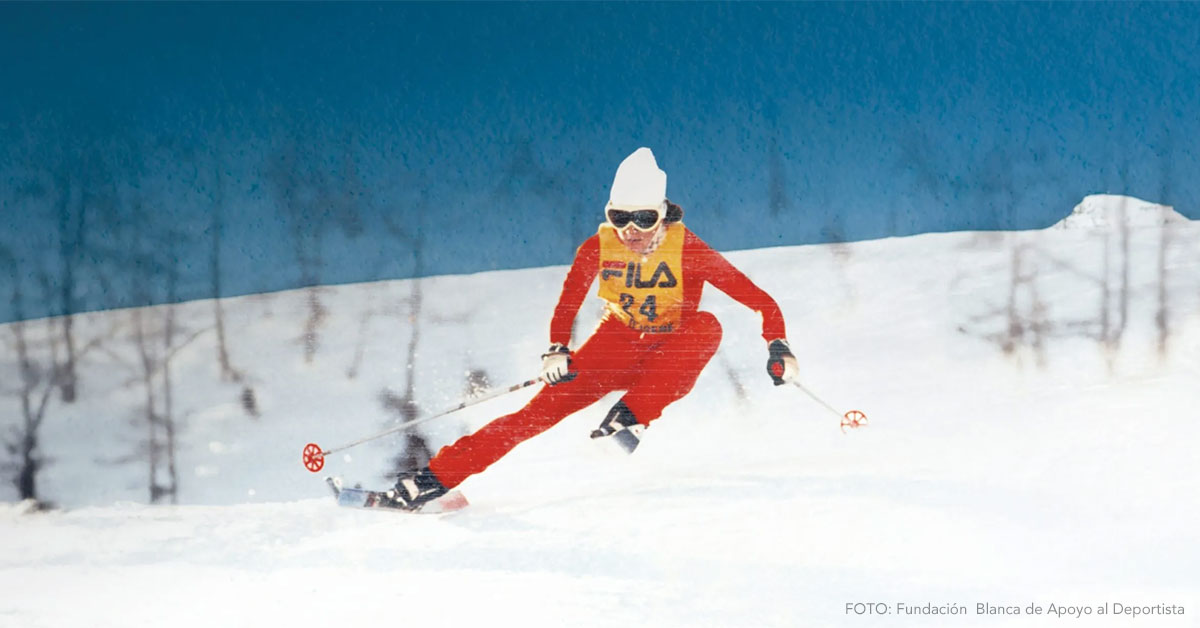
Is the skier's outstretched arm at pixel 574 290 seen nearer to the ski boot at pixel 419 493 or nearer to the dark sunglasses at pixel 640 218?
the dark sunglasses at pixel 640 218

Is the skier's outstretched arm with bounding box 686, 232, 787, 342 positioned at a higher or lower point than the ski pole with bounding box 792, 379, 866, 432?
higher

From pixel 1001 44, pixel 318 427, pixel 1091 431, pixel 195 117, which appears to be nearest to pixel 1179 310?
pixel 1091 431

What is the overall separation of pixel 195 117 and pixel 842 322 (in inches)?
71.1

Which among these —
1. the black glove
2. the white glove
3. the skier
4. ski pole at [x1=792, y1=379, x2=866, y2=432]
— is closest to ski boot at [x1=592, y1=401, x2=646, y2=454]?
the skier

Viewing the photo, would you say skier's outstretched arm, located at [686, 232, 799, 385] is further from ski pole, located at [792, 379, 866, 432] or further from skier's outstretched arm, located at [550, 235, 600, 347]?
skier's outstretched arm, located at [550, 235, 600, 347]

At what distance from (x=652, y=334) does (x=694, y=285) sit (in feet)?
0.55

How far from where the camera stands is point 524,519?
2.42m

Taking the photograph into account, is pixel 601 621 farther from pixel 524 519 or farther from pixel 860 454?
pixel 860 454

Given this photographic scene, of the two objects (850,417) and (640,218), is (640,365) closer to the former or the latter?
(640,218)

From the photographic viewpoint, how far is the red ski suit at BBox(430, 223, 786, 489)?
2410 mm

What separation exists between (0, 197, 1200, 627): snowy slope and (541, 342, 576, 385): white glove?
55 mm

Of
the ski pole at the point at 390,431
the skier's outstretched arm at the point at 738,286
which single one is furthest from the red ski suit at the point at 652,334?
the ski pole at the point at 390,431

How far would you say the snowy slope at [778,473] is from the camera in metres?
2.32

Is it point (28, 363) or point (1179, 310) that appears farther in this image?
point (28, 363)
